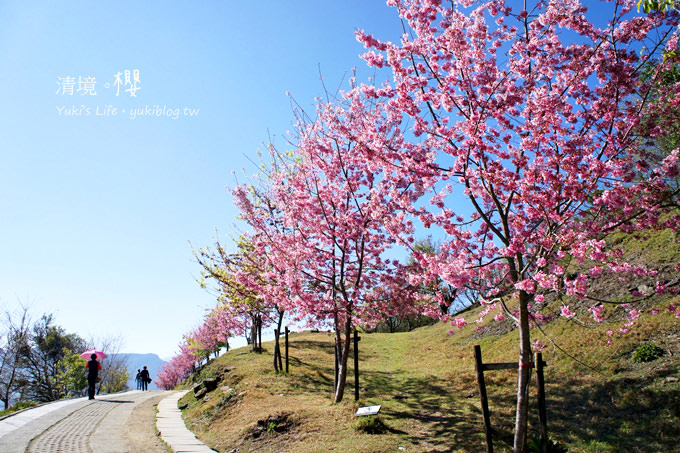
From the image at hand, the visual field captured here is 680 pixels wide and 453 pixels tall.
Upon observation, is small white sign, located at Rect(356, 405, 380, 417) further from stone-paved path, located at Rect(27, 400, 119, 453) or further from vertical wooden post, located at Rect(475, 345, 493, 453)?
stone-paved path, located at Rect(27, 400, 119, 453)

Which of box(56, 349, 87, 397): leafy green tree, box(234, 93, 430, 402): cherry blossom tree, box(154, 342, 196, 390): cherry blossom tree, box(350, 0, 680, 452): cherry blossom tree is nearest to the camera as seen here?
box(350, 0, 680, 452): cherry blossom tree

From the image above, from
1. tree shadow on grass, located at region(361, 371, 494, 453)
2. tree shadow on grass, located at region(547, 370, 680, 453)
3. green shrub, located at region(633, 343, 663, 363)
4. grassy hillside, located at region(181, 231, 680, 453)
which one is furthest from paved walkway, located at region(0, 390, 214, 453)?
green shrub, located at region(633, 343, 663, 363)

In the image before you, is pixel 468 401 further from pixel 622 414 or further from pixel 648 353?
pixel 648 353

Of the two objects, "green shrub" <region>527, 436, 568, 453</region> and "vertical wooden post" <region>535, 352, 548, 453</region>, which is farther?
"green shrub" <region>527, 436, 568, 453</region>

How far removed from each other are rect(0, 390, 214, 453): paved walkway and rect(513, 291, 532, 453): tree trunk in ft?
23.1

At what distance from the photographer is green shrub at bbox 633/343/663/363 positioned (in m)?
10.4

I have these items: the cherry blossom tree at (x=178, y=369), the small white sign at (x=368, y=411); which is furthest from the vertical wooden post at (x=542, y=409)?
the cherry blossom tree at (x=178, y=369)

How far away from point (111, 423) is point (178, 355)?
131 feet

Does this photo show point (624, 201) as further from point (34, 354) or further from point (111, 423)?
point (34, 354)

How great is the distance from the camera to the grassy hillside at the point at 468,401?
8.35 meters

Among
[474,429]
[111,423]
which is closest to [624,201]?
[474,429]

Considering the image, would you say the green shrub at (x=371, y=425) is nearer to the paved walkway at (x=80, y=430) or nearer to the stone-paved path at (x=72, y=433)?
the paved walkway at (x=80, y=430)

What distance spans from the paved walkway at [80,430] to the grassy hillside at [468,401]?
26.7 inches

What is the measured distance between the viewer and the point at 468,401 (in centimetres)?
1167
